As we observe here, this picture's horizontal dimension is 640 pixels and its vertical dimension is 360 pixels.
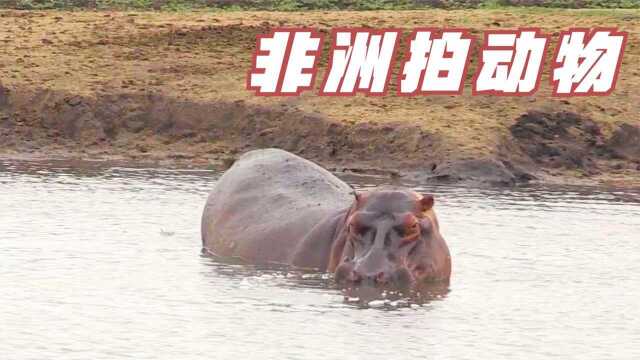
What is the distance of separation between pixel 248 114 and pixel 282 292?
9.04m

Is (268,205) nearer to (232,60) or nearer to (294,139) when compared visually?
(294,139)

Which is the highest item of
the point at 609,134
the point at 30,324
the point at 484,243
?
the point at 609,134

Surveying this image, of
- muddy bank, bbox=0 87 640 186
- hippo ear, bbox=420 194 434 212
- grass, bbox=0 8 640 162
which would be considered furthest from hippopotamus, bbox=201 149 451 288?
grass, bbox=0 8 640 162

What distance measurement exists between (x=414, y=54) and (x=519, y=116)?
2641mm

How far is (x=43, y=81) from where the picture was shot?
76.4ft

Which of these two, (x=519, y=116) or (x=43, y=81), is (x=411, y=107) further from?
(x=43, y=81)

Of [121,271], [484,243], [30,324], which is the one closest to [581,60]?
[484,243]

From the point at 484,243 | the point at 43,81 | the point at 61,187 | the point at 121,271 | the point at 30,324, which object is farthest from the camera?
the point at 43,81

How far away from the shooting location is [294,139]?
21.9m

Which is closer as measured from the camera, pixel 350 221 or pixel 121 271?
pixel 350 221

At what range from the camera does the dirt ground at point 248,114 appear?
69.1 feet

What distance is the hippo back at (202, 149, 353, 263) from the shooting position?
14.7 meters

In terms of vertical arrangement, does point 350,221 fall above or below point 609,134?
below

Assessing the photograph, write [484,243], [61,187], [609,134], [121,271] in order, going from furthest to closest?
1. [609,134]
2. [61,187]
3. [484,243]
4. [121,271]
